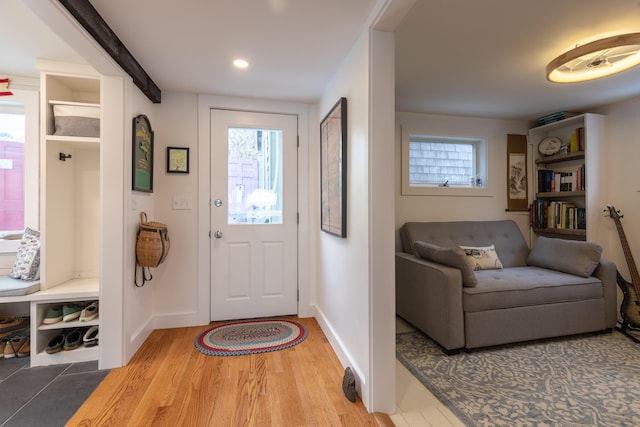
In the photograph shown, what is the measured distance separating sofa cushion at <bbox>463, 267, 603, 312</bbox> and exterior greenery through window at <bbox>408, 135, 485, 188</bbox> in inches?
52.3

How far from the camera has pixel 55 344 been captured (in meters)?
2.00

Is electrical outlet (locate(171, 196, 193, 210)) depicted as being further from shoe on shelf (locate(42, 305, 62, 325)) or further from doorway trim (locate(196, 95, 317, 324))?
shoe on shelf (locate(42, 305, 62, 325))

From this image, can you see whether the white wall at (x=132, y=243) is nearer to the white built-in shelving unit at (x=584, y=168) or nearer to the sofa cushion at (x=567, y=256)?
the sofa cushion at (x=567, y=256)

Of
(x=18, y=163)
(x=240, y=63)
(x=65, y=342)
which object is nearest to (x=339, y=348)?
(x=65, y=342)

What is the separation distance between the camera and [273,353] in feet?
7.19

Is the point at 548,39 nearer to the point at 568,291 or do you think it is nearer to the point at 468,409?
the point at 568,291

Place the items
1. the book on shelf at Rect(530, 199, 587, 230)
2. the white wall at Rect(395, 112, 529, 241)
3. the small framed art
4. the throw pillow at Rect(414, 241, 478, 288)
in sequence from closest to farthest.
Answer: the throw pillow at Rect(414, 241, 478, 288)
the small framed art
the book on shelf at Rect(530, 199, 587, 230)
the white wall at Rect(395, 112, 529, 241)

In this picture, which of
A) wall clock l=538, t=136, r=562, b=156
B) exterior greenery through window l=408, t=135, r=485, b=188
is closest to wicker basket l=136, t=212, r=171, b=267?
exterior greenery through window l=408, t=135, r=485, b=188

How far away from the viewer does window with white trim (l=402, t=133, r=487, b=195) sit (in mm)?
3330

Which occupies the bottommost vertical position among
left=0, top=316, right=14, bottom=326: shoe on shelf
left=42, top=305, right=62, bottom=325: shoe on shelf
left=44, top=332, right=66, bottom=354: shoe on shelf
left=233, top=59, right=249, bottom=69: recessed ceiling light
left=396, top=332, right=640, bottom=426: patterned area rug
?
left=396, top=332, right=640, bottom=426: patterned area rug

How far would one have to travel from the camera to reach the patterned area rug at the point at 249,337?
2229 mm

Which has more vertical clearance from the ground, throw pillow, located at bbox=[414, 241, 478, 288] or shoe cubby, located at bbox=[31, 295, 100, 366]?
throw pillow, located at bbox=[414, 241, 478, 288]

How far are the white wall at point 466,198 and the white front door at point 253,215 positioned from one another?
1310 millimetres

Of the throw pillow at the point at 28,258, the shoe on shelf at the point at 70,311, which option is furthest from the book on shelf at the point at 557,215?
the throw pillow at the point at 28,258
